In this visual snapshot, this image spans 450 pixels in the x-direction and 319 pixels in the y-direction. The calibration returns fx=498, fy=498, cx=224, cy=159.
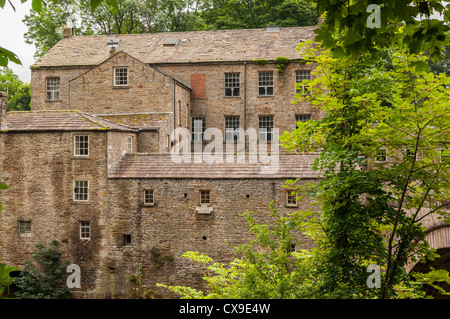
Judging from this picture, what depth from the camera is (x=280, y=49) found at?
36000mm

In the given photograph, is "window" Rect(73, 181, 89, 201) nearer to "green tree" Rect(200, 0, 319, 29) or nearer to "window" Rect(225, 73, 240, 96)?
"window" Rect(225, 73, 240, 96)

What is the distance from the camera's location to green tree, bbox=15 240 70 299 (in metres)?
24.6

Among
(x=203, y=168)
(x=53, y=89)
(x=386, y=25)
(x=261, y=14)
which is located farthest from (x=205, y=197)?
(x=261, y=14)

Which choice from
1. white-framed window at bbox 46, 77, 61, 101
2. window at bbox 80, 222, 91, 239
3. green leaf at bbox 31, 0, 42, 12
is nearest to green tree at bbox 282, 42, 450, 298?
green leaf at bbox 31, 0, 42, 12

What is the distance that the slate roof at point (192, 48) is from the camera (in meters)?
36.1

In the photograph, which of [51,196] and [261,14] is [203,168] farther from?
[261,14]

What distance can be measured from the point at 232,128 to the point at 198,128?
249 centimetres

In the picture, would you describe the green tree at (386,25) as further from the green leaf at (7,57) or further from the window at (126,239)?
the window at (126,239)

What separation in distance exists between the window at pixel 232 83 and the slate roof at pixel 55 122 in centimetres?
1068

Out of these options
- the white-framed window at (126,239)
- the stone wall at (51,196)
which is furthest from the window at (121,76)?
the white-framed window at (126,239)

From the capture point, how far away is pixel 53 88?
36.8 metres

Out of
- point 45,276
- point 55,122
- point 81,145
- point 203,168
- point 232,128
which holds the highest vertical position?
point 232,128

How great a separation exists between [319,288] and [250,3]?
150ft
